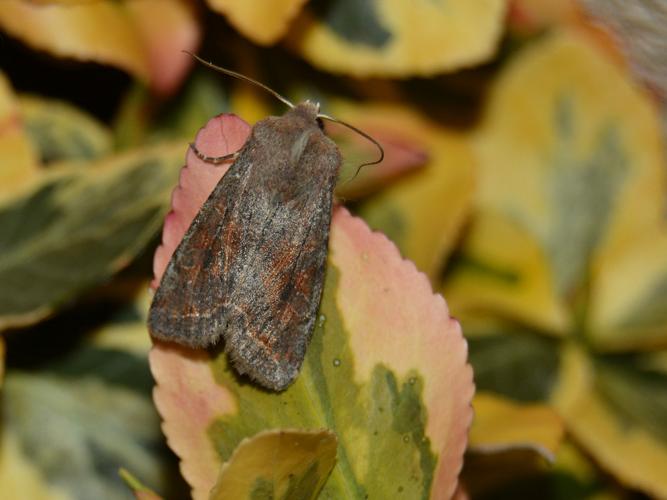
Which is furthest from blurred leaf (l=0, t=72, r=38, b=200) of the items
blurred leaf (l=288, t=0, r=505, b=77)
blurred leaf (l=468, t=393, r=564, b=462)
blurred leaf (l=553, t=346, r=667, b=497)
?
blurred leaf (l=553, t=346, r=667, b=497)

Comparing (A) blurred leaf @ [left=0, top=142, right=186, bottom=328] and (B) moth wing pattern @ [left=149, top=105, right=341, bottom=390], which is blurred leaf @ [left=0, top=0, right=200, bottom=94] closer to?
(A) blurred leaf @ [left=0, top=142, right=186, bottom=328]

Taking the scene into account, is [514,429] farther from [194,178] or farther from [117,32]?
[117,32]

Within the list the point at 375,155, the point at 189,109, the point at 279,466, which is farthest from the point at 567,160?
the point at 279,466

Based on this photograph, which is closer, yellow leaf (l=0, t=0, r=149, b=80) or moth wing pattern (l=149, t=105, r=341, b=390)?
moth wing pattern (l=149, t=105, r=341, b=390)

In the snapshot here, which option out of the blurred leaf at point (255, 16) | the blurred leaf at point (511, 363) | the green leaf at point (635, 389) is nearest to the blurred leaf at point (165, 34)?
the blurred leaf at point (255, 16)

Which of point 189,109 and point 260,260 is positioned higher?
point 260,260

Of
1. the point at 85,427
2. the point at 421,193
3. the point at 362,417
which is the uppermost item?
the point at 362,417

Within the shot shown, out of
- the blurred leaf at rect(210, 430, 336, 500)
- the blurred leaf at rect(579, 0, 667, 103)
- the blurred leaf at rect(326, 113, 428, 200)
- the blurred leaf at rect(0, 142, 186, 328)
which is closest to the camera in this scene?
the blurred leaf at rect(210, 430, 336, 500)

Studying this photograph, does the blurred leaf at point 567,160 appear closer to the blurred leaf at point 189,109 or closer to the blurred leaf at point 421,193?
the blurred leaf at point 421,193
